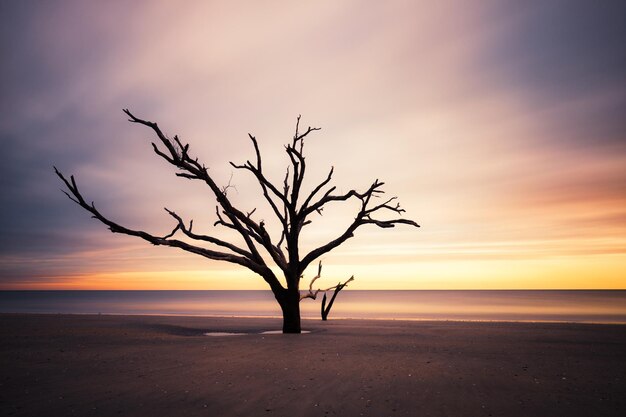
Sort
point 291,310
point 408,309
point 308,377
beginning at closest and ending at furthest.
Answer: point 308,377 → point 291,310 → point 408,309

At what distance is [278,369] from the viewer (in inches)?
356

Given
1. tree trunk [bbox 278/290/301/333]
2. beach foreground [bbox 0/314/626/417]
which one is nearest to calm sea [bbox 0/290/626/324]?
tree trunk [bbox 278/290/301/333]

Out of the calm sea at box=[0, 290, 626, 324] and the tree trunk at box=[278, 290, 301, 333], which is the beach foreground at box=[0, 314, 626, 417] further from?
the calm sea at box=[0, 290, 626, 324]

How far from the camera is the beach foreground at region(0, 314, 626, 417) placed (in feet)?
20.6

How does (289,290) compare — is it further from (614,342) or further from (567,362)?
(614,342)

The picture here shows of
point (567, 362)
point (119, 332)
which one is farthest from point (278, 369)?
point (119, 332)

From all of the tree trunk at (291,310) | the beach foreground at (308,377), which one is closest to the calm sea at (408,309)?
the tree trunk at (291,310)

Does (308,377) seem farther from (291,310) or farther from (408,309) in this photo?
(408,309)

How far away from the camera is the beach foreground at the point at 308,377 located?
6.27 metres

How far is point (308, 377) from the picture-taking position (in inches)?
326

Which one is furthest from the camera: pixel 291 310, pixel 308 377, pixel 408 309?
pixel 408 309

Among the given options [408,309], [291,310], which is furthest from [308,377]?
[408,309]

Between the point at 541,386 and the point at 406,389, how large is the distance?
8.59 feet

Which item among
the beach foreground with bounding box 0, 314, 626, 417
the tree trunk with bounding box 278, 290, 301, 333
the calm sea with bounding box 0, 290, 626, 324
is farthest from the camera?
the calm sea with bounding box 0, 290, 626, 324
